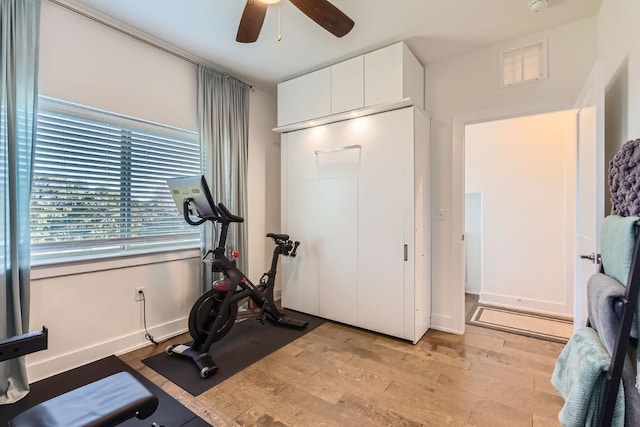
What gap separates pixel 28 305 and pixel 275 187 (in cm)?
275

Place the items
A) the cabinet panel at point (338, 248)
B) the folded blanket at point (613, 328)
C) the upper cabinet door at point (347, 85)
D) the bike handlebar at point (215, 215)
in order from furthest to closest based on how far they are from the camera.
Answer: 1. the cabinet panel at point (338, 248)
2. the upper cabinet door at point (347, 85)
3. the bike handlebar at point (215, 215)
4. the folded blanket at point (613, 328)

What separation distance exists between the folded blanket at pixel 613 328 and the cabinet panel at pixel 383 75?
210cm

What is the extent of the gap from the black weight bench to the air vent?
3553 mm

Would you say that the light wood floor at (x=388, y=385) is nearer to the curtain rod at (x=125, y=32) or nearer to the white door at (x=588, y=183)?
the white door at (x=588, y=183)

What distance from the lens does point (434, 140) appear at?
122 inches

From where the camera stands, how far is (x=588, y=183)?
2.05 m

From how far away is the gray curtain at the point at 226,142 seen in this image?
10.3ft

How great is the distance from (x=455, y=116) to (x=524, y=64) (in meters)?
0.69

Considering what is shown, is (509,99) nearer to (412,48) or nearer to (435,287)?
(412,48)

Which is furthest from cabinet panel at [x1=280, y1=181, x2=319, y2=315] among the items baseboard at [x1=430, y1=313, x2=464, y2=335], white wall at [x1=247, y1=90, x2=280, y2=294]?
baseboard at [x1=430, y1=313, x2=464, y2=335]

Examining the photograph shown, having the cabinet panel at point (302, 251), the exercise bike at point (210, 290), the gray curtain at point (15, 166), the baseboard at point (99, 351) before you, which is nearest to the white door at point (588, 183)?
the cabinet panel at point (302, 251)

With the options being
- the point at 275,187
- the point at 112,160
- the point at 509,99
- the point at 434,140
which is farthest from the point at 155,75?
the point at 509,99

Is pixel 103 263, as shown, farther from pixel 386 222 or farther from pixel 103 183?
pixel 386 222

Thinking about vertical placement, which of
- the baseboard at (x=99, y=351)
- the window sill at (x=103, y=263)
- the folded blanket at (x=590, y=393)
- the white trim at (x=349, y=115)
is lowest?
the baseboard at (x=99, y=351)
